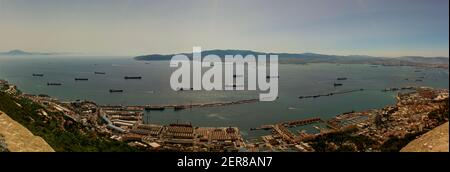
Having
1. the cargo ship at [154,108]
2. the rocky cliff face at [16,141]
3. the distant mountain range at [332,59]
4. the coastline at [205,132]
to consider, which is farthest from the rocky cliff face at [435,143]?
the distant mountain range at [332,59]

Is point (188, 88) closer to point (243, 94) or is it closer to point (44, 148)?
point (243, 94)

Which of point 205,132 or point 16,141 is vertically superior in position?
point 16,141

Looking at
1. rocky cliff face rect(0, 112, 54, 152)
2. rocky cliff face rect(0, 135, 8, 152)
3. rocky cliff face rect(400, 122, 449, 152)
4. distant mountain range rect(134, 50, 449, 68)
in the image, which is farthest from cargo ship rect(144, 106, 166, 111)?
distant mountain range rect(134, 50, 449, 68)

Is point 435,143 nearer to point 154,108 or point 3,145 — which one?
point 3,145

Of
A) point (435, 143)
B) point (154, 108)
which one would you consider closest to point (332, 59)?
point (154, 108)

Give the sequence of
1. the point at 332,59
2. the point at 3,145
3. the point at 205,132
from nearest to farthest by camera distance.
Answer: the point at 3,145, the point at 205,132, the point at 332,59
